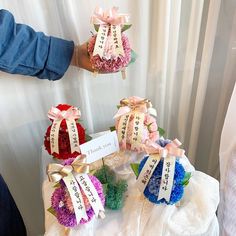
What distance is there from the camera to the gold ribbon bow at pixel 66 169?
55cm

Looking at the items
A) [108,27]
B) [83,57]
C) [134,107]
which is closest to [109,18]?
[108,27]

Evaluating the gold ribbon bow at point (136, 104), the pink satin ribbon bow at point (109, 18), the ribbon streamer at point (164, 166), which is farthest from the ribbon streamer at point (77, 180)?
the pink satin ribbon bow at point (109, 18)

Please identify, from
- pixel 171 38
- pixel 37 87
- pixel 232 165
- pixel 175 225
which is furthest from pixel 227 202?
pixel 37 87

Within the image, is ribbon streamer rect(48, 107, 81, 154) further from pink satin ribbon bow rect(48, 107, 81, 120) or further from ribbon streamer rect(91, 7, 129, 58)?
ribbon streamer rect(91, 7, 129, 58)

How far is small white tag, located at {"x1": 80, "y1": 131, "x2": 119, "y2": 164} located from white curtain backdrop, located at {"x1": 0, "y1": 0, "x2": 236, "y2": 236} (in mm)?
360

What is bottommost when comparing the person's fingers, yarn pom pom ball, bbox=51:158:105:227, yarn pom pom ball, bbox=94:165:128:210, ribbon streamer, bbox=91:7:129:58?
yarn pom pom ball, bbox=94:165:128:210

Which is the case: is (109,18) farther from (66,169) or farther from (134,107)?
(66,169)

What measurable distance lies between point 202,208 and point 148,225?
135 mm

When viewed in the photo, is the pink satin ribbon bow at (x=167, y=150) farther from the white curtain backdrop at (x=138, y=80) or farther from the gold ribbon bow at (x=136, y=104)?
the white curtain backdrop at (x=138, y=80)

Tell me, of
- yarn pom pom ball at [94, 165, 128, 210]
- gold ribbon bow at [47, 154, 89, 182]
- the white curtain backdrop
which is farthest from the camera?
the white curtain backdrop

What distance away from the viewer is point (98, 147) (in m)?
0.57

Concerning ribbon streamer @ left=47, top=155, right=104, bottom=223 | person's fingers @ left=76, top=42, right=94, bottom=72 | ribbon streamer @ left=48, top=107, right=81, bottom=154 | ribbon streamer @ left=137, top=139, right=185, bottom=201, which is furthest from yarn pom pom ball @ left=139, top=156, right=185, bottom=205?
person's fingers @ left=76, top=42, right=94, bottom=72

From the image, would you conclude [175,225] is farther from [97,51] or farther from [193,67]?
[193,67]

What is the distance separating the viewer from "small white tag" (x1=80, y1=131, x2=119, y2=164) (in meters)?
0.56
